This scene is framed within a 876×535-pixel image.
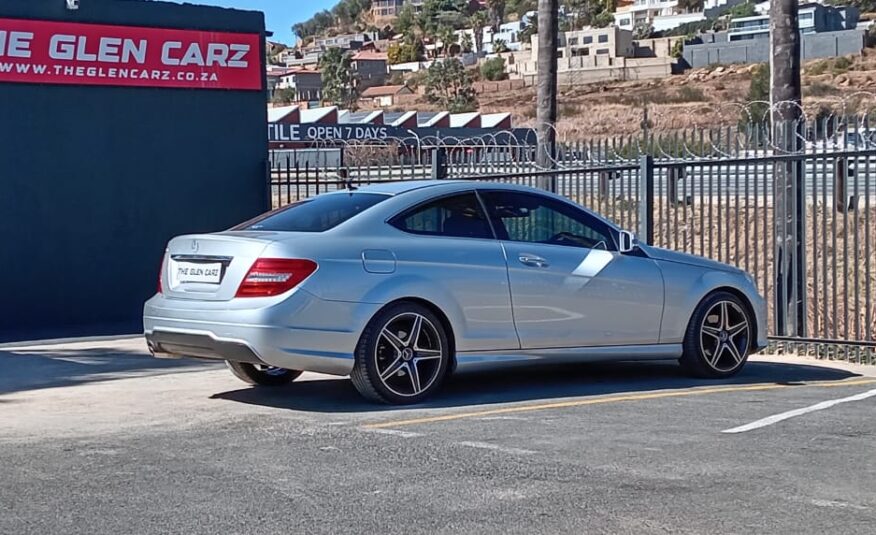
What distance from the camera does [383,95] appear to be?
110 meters

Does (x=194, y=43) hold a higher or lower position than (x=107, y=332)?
higher

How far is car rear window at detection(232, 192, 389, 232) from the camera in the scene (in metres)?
8.84

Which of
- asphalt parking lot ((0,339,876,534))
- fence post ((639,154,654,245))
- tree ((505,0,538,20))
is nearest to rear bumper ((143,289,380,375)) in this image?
asphalt parking lot ((0,339,876,534))

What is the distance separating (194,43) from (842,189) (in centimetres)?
834

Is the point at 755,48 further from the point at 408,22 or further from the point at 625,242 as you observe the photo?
the point at 625,242

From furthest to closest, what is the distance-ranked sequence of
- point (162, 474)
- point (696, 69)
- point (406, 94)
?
point (406, 94) < point (696, 69) < point (162, 474)

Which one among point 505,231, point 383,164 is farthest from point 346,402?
point 383,164

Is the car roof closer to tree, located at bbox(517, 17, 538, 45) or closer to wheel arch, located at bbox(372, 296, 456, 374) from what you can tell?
wheel arch, located at bbox(372, 296, 456, 374)

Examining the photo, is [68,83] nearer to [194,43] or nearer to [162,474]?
[194,43]

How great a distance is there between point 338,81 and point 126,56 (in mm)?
91658

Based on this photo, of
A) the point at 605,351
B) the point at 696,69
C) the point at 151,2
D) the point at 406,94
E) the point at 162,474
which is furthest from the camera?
the point at 406,94

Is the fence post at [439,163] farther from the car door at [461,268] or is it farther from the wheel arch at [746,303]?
the car door at [461,268]

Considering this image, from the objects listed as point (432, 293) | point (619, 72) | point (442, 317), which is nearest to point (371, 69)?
point (619, 72)

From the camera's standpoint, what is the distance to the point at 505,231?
939 centimetres
